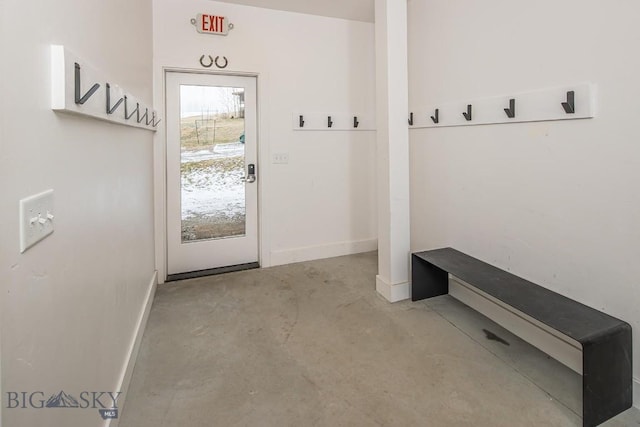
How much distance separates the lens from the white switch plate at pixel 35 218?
81 cm

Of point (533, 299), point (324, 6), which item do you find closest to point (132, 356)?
point (533, 299)

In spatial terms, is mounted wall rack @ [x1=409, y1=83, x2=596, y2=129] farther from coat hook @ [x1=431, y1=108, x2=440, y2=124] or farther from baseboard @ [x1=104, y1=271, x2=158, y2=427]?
baseboard @ [x1=104, y1=271, x2=158, y2=427]

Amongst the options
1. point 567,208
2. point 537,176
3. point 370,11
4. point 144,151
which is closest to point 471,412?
point 567,208

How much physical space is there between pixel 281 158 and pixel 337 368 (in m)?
2.21

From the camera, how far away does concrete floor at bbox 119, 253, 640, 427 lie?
1.61 meters

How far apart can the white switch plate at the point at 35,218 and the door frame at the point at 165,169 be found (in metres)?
2.31

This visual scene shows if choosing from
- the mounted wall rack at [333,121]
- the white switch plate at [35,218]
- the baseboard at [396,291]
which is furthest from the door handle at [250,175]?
the white switch plate at [35,218]

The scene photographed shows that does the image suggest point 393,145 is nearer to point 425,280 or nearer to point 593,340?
point 425,280

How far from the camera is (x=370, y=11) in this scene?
11.5 feet

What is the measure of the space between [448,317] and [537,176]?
112 cm

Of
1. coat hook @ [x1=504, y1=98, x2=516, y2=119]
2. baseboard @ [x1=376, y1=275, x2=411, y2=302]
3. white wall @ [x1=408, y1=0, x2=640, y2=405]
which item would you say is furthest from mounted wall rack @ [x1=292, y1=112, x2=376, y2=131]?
coat hook @ [x1=504, y1=98, x2=516, y2=119]

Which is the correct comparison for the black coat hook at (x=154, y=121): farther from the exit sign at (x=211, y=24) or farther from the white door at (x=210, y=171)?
the exit sign at (x=211, y=24)

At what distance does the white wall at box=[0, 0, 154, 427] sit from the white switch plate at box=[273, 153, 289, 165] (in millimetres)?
1695

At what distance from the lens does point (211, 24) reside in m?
3.18
